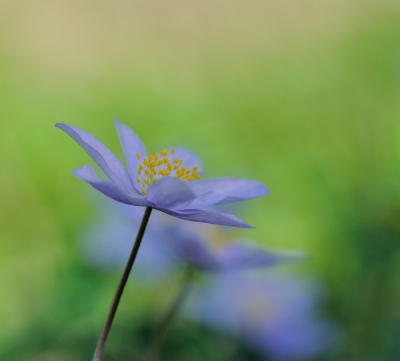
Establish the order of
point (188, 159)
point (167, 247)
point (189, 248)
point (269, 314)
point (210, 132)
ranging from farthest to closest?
1. point (210, 132)
2. point (269, 314)
3. point (167, 247)
4. point (189, 248)
5. point (188, 159)

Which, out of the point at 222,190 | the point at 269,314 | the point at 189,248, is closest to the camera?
the point at 222,190

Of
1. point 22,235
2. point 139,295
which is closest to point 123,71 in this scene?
point 22,235

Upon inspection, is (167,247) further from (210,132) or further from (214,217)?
(210,132)

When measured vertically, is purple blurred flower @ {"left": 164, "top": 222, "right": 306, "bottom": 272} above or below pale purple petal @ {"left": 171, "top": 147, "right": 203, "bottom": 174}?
below

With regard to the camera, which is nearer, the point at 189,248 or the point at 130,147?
the point at 130,147

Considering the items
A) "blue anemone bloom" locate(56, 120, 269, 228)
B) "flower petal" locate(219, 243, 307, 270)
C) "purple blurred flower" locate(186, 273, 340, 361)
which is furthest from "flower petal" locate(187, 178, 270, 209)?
"purple blurred flower" locate(186, 273, 340, 361)

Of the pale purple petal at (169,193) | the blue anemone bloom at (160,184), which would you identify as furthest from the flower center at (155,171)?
the pale purple petal at (169,193)

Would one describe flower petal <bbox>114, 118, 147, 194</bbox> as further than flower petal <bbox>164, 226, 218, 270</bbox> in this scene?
No

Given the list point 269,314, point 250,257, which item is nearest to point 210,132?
point 269,314

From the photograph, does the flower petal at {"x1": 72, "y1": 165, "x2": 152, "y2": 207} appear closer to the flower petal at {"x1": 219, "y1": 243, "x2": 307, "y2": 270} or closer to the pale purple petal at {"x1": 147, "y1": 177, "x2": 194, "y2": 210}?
the pale purple petal at {"x1": 147, "y1": 177, "x2": 194, "y2": 210}
